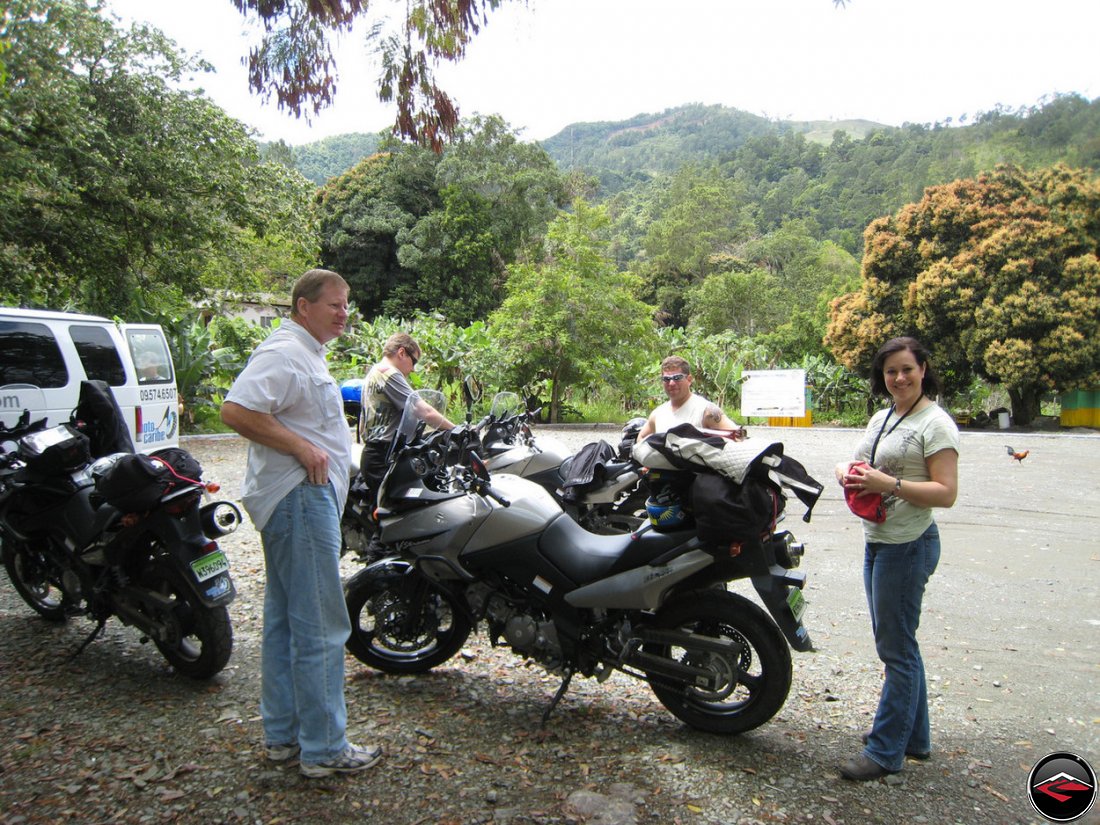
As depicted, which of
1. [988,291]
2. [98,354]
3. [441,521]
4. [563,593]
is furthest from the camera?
[988,291]

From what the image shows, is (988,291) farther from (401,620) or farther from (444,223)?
(444,223)

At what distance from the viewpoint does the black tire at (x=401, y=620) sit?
151 inches

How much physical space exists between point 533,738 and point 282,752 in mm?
1028

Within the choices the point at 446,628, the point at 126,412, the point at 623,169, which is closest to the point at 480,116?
the point at 126,412

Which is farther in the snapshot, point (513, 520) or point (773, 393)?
point (773, 393)

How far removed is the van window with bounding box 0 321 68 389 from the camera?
7277 millimetres

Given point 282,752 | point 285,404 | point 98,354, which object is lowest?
point 282,752

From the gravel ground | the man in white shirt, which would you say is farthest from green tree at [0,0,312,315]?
the man in white shirt

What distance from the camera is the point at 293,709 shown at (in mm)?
3107

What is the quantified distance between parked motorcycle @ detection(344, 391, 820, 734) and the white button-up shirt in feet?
2.65

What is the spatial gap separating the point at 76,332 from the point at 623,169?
111 m

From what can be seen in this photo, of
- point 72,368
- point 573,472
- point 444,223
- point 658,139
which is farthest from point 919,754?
point 658,139

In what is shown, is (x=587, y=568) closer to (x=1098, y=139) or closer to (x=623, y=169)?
(x=1098, y=139)

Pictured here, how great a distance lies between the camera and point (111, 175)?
13070 millimetres
